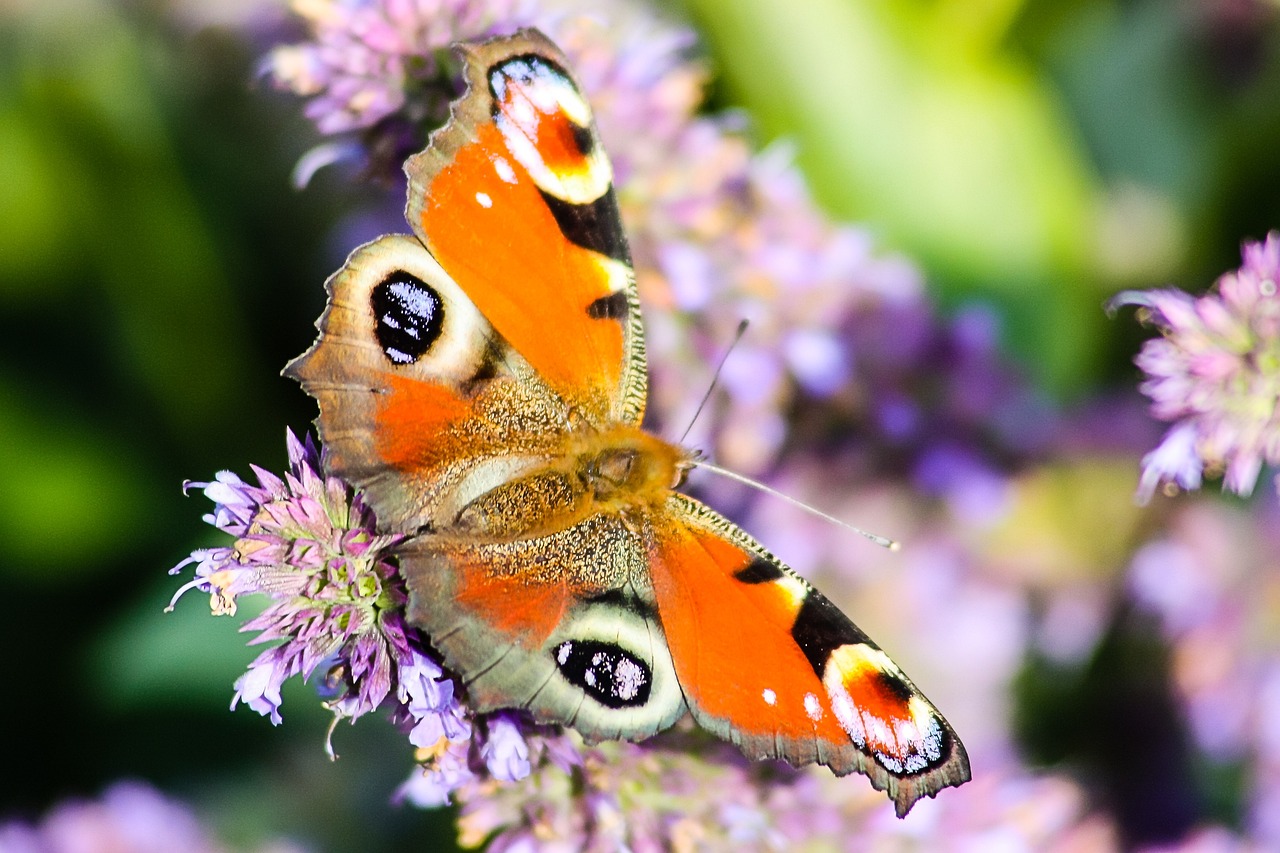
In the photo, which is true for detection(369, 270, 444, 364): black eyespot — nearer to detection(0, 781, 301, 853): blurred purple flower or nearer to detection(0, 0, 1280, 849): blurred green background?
detection(0, 0, 1280, 849): blurred green background

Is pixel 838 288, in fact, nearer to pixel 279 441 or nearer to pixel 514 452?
pixel 514 452

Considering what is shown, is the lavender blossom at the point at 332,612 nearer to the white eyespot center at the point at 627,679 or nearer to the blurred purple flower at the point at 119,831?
the white eyespot center at the point at 627,679

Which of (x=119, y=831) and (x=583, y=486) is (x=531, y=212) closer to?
(x=583, y=486)

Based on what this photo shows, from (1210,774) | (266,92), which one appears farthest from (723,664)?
(266,92)

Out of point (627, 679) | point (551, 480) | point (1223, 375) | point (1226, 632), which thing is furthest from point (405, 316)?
point (1226, 632)

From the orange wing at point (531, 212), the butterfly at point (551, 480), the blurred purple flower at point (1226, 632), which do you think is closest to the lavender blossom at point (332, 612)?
the butterfly at point (551, 480)

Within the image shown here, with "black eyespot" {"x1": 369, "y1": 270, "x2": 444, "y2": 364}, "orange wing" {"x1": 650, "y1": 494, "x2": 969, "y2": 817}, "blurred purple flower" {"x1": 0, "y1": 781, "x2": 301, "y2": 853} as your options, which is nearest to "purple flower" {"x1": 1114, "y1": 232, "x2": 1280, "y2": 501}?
"orange wing" {"x1": 650, "y1": 494, "x2": 969, "y2": 817}
